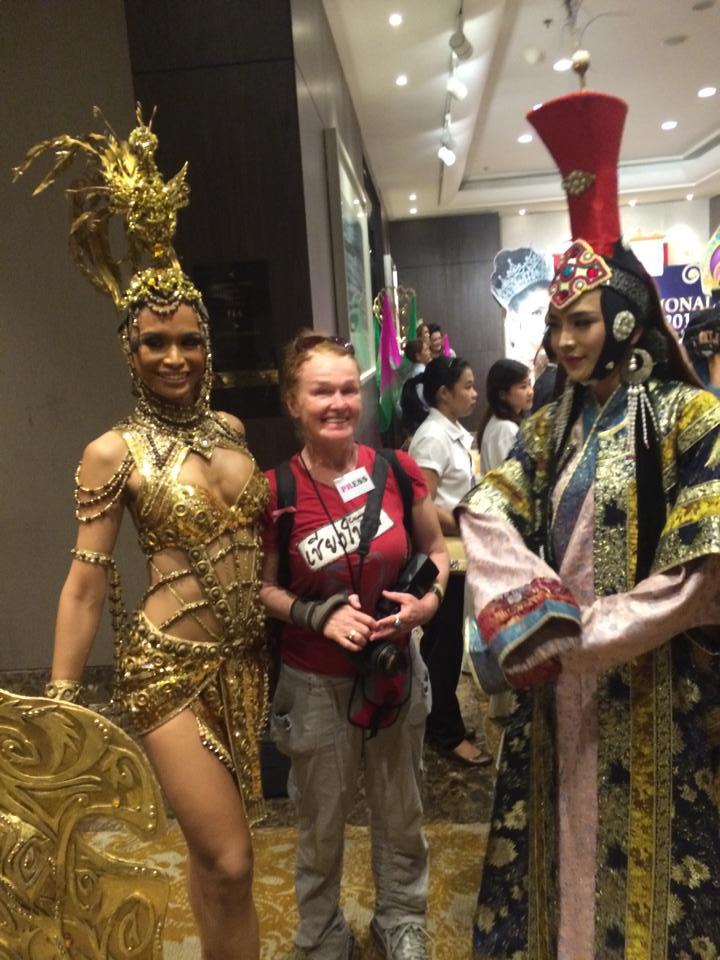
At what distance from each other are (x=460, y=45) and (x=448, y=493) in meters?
3.05

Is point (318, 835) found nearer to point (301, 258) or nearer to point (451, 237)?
point (301, 258)

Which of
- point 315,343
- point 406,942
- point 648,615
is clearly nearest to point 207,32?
point 315,343

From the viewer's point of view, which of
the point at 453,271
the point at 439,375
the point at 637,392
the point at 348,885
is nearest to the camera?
the point at 637,392

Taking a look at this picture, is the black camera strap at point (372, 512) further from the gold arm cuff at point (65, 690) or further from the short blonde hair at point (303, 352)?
the gold arm cuff at point (65, 690)

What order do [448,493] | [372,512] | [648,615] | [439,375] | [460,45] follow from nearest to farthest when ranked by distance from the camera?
Result: [648,615] < [372,512] < [448,493] < [439,375] < [460,45]

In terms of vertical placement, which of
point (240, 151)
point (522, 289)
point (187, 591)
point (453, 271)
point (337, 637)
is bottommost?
point (337, 637)

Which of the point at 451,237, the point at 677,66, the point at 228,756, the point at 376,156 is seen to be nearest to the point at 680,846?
the point at 228,756

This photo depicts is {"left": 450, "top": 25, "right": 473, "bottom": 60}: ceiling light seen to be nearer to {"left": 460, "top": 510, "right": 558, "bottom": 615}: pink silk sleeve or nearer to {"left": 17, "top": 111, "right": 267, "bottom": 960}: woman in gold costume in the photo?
{"left": 17, "top": 111, "right": 267, "bottom": 960}: woman in gold costume

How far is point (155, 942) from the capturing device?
1.01 meters

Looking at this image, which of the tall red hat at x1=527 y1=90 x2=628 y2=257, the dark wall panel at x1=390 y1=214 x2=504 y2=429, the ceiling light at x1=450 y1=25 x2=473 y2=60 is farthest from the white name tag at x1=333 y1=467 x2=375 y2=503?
the dark wall panel at x1=390 y1=214 x2=504 y2=429

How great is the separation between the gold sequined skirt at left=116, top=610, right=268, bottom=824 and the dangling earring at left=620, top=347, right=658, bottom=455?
0.88 meters

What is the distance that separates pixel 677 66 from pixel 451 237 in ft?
16.5

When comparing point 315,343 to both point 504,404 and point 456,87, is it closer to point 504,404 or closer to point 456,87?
point 504,404

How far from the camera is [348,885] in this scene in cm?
207
